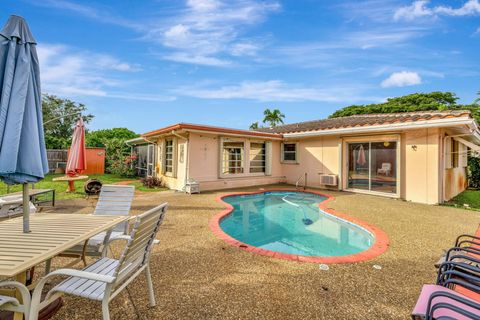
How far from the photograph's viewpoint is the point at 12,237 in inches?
96.0

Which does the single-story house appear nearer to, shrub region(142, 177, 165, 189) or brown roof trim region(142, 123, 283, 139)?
brown roof trim region(142, 123, 283, 139)

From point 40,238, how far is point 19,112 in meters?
1.34

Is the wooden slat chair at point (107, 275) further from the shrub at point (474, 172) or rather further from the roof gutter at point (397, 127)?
the shrub at point (474, 172)

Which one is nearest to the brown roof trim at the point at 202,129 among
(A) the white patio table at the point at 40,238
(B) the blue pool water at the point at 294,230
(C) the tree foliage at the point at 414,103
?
(B) the blue pool water at the point at 294,230

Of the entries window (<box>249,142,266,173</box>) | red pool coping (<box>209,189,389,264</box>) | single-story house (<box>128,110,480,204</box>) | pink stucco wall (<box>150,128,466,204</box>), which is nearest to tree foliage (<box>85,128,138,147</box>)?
single-story house (<box>128,110,480,204</box>)

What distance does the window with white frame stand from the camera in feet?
47.0

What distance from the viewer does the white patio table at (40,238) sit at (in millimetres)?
1906

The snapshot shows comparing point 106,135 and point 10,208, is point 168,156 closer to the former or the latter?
point 10,208

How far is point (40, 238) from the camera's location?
95.0 inches

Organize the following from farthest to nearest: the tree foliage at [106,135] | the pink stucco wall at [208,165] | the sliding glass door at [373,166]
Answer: the tree foliage at [106,135] → the pink stucco wall at [208,165] → the sliding glass door at [373,166]

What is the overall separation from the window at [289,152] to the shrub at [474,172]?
11527 millimetres

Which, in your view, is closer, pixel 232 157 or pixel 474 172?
pixel 232 157

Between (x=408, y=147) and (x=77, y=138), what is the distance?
1435 centimetres

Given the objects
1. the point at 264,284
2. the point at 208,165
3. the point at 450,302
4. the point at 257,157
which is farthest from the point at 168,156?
the point at 450,302
